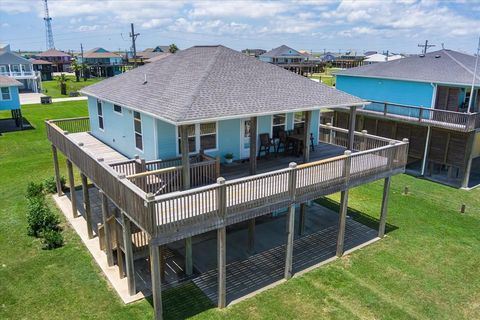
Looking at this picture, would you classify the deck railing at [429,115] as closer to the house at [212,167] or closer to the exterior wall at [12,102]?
the house at [212,167]

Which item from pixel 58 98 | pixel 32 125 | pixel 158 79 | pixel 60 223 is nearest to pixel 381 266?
pixel 158 79

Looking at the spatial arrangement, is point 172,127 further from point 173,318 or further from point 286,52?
point 286,52

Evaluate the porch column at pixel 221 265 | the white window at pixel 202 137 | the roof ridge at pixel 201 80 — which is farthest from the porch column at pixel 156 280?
the white window at pixel 202 137

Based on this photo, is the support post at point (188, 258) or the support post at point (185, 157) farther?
the support post at point (188, 258)

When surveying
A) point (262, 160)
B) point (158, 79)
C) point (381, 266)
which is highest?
point (158, 79)

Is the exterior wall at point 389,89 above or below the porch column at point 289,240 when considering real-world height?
above

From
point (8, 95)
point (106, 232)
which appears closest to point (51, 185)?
point (106, 232)
